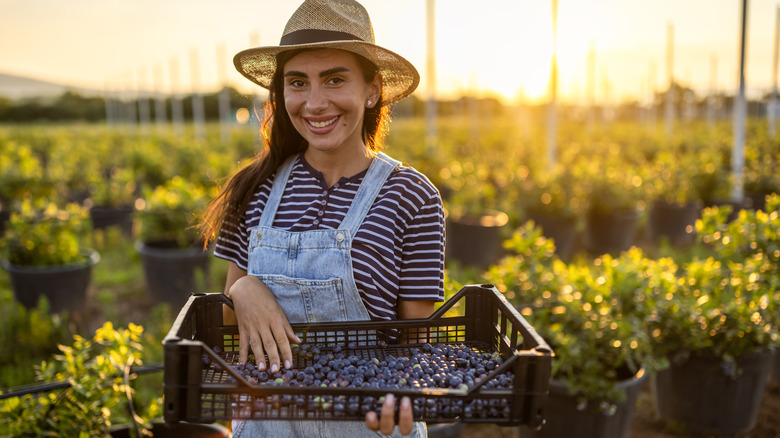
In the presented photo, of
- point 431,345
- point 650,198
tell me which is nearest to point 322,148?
point 431,345

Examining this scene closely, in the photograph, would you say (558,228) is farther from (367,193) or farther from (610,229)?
(367,193)

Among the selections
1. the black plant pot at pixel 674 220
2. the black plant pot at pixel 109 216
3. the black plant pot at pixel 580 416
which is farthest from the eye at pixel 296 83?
the black plant pot at pixel 674 220

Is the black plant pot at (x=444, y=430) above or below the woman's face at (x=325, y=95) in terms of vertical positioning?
below

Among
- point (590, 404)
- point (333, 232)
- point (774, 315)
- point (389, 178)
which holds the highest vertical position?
point (389, 178)

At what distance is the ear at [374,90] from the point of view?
174cm

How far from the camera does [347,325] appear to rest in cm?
150

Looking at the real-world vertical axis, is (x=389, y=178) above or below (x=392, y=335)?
above

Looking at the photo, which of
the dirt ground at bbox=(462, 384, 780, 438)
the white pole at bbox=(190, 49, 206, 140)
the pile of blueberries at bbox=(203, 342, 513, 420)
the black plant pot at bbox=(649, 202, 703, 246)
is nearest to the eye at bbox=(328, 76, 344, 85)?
the pile of blueberries at bbox=(203, 342, 513, 420)

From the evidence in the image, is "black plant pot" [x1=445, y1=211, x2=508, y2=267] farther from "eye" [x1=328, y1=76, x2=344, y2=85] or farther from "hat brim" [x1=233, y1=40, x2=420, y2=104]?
"eye" [x1=328, y1=76, x2=344, y2=85]

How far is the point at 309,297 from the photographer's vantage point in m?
1.61

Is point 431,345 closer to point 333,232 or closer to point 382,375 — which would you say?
Answer: point 382,375

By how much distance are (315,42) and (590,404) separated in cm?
220

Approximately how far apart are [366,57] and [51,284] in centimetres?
438

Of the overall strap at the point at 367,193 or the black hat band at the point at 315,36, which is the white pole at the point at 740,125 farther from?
the black hat band at the point at 315,36
